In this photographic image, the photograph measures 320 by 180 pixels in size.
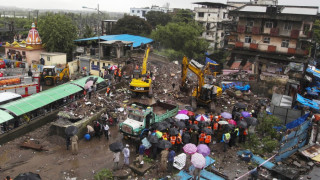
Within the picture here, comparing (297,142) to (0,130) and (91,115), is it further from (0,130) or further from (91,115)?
(0,130)

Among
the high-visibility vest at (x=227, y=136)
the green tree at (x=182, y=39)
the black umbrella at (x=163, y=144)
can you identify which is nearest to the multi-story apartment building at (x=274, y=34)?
the green tree at (x=182, y=39)

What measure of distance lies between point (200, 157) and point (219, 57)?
34325mm

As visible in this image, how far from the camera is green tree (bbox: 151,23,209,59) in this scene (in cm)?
3956

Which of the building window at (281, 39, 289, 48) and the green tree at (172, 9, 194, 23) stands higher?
the green tree at (172, 9, 194, 23)

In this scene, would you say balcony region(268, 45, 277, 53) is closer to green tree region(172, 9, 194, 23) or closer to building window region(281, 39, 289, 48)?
building window region(281, 39, 289, 48)

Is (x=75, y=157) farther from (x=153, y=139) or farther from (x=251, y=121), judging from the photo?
(x=251, y=121)

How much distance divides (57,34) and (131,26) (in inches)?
714

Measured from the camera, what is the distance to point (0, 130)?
1439 cm

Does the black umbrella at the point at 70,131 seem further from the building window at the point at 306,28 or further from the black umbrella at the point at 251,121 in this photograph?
the building window at the point at 306,28

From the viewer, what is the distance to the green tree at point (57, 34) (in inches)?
1415

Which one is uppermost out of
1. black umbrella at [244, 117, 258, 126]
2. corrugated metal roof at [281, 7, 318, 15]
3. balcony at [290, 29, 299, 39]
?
corrugated metal roof at [281, 7, 318, 15]

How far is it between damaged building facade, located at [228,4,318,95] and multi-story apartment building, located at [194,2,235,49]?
1657 centimetres

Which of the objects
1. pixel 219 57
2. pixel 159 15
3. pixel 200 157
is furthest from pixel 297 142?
pixel 159 15

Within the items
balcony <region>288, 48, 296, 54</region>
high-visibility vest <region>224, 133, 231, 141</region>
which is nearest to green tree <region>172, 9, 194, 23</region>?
balcony <region>288, 48, 296, 54</region>
